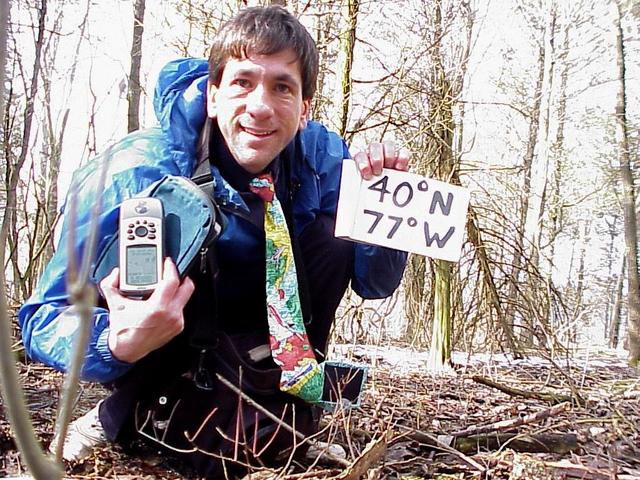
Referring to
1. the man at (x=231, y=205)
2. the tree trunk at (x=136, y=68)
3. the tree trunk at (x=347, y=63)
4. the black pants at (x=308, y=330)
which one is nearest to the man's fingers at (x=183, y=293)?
the man at (x=231, y=205)

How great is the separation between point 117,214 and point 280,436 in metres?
0.76

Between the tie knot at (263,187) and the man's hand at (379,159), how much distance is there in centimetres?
28

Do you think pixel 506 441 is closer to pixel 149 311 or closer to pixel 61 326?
pixel 149 311

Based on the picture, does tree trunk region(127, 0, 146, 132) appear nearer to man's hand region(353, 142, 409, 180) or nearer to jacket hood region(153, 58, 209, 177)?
jacket hood region(153, 58, 209, 177)

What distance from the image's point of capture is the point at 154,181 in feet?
6.28

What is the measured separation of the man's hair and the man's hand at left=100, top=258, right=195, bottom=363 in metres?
0.82

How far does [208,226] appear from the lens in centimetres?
171

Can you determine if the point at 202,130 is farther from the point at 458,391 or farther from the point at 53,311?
the point at 458,391

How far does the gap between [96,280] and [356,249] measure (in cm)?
92

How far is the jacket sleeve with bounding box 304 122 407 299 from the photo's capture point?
2324 millimetres

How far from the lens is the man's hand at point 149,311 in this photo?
1.48 m

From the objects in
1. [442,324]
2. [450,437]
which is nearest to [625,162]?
[442,324]

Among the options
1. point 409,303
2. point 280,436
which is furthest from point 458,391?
point 280,436

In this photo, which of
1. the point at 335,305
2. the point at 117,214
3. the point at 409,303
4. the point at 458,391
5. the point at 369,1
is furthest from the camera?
the point at 409,303
